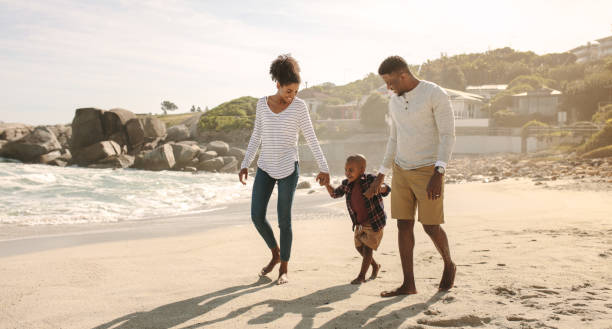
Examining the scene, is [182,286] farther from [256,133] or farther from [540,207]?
[540,207]

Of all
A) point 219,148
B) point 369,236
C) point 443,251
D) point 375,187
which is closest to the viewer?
point 443,251

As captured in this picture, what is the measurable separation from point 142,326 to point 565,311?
8.55 ft

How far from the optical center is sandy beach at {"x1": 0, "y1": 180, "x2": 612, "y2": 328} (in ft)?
9.76

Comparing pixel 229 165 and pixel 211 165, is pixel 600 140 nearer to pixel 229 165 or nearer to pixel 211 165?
pixel 229 165

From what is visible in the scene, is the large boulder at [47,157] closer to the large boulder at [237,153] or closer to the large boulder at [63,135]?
the large boulder at [63,135]

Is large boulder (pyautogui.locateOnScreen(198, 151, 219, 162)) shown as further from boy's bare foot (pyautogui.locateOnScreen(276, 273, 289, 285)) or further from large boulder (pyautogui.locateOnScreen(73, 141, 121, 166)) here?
boy's bare foot (pyautogui.locateOnScreen(276, 273, 289, 285))

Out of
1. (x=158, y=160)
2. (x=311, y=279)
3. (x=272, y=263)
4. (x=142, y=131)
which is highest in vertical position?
(x=142, y=131)

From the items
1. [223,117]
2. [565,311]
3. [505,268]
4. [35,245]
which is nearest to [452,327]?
[565,311]

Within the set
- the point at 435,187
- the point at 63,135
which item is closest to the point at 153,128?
the point at 63,135

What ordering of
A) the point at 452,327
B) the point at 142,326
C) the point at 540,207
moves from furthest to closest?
1. the point at 540,207
2. the point at 142,326
3. the point at 452,327

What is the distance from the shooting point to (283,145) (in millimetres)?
3961

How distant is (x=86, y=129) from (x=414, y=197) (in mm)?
31697

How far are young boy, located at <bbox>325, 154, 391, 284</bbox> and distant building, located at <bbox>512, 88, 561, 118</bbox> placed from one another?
36.3 metres

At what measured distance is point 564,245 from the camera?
4750 mm
